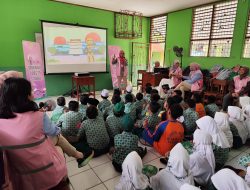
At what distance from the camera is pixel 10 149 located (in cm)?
96

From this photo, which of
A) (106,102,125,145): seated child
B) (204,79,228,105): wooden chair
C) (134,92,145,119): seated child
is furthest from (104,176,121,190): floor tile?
(204,79,228,105): wooden chair

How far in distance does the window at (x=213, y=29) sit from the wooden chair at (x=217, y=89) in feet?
3.50

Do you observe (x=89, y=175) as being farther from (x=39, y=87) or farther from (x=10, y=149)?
(x=39, y=87)

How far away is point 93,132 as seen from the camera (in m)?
2.20

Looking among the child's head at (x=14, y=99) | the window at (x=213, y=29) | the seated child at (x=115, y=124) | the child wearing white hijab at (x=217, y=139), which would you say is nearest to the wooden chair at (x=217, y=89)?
the window at (x=213, y=29)

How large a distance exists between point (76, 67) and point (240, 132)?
473 cm

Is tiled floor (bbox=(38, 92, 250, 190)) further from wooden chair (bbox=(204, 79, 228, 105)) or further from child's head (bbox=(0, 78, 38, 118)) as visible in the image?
wooden chair (bbox=(204, 79, 228, 105))

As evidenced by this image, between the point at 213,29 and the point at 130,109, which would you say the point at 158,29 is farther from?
the point at 130,109

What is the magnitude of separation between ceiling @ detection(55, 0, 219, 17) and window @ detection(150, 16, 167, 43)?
553 millimetres

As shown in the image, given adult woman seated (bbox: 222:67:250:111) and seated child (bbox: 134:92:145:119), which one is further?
adult woman seated (bbox: 222:67:250:111)

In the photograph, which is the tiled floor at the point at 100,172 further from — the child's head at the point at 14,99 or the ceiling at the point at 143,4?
the ceiling at the point at 143,4

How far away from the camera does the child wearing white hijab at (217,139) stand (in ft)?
6.42

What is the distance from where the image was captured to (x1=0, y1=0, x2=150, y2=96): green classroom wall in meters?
4.59

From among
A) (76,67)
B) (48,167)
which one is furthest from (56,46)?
(48,167)
